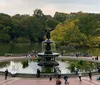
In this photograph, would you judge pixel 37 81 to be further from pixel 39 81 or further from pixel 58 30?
pixel 58 30

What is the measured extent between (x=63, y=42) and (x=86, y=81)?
231 feet

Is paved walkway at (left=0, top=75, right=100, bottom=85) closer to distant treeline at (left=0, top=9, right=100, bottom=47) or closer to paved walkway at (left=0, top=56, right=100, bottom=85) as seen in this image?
paved walkway at (left=0, top=56, right=100, bottom=85)

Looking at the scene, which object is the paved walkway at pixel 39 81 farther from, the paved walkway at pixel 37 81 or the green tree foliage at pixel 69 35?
the green tree foliage at pixel 69 35

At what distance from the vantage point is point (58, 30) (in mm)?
105500

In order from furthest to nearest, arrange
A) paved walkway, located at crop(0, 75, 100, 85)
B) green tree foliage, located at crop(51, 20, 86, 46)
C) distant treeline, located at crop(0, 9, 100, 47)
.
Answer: distant treeline, located at crop(0, 9, 100, 47), green tree foliage, located at crop(51, 20, 86, 46), paved walkway, located at crop(0, 75, 100, 85)

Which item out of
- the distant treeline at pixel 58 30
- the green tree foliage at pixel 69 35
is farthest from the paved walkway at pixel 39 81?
the green tree foliage at pixel 69 35

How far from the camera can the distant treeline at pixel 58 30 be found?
10312 cm

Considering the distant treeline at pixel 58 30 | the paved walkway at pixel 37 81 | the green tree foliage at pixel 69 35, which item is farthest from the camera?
the distant treeline at pixel 58 30

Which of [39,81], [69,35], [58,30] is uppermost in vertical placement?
[58,30]

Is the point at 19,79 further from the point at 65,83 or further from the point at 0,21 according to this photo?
the point at 0,21

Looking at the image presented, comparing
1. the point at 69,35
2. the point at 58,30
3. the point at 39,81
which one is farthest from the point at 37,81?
the point at 58,30

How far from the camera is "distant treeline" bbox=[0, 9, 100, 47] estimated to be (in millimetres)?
103125

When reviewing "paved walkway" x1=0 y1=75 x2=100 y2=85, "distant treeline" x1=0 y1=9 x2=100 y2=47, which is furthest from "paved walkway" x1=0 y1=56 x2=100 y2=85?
"distant treeline" x1=0 y1=9 x2=100 y2=47

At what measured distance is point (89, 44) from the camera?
104 meters
